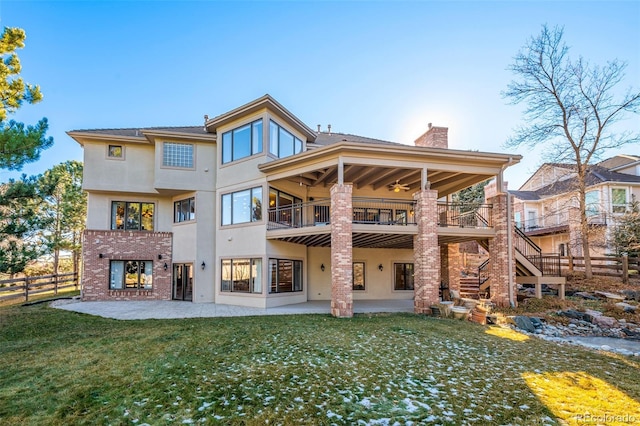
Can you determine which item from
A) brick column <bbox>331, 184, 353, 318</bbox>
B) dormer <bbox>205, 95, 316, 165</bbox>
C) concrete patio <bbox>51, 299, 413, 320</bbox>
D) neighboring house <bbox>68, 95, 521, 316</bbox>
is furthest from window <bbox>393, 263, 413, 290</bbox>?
dormer <bbox>205, 95, 316, 165</bbox>

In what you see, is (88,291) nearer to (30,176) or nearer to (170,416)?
(30,176)

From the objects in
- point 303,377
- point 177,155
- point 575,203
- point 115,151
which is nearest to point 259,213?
point 177,155

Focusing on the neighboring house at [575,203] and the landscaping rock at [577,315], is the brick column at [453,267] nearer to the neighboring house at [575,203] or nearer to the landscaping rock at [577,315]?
the landscaping rock at [577,315]

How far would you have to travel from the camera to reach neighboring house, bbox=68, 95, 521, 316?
12039 mm

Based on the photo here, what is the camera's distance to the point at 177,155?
15.0 meters

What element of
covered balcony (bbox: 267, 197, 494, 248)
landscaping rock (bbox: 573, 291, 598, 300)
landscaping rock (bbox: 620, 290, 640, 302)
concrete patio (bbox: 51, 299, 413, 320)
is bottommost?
concrete patio (bbox: 51, 299, 413, 320)

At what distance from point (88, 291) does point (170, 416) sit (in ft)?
48.3

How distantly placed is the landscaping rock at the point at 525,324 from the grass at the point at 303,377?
1294 mm

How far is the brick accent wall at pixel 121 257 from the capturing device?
14992mm

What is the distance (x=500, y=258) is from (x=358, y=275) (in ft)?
21.3

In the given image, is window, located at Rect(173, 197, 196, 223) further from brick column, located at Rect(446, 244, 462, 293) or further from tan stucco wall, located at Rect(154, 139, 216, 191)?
brick column, located at Rect(446, 244, 462, 293)

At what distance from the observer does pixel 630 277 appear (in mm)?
14438

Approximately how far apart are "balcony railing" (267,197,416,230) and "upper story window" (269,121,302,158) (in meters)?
2.61

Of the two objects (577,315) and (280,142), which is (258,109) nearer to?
(280,142)
